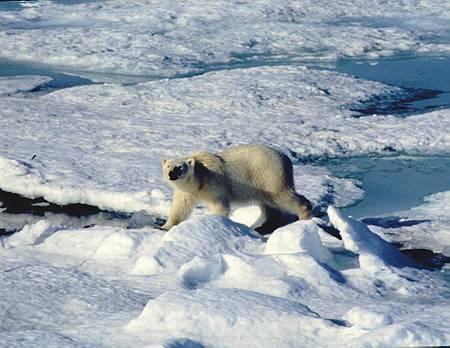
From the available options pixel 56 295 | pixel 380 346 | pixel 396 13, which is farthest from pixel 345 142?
pixel 396 13

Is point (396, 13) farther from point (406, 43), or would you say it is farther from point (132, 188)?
point (132, 188)

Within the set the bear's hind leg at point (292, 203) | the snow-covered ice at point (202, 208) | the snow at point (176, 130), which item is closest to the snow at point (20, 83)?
the snow-covered ice at point (202, 208)

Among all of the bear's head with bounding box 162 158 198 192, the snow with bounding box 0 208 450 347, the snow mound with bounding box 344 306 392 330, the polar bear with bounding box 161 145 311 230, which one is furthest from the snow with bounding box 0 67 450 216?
the snow mound with bounding box 344 306 392 330

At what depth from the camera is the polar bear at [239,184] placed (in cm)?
601

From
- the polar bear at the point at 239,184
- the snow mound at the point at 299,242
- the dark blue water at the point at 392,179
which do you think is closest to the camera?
the snow mound at the point at 299,242

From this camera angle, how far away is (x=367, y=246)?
211 inches

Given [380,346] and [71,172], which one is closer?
[380,346]

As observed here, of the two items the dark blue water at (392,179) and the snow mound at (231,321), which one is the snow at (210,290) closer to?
the snow mound at (231,321)

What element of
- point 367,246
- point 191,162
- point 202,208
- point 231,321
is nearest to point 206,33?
point 202,208

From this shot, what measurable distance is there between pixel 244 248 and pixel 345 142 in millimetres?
3330

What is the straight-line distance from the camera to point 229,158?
6.16 meters

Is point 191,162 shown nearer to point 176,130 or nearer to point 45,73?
point 176,130

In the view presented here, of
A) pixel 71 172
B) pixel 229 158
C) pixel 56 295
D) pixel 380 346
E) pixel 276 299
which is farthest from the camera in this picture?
pixel 71 172

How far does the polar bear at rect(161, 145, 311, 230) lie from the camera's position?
6.01 m
